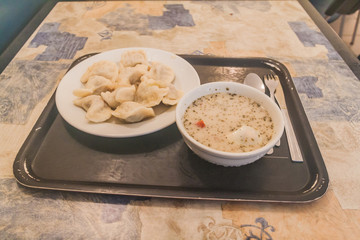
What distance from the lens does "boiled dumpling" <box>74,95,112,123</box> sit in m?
1.16

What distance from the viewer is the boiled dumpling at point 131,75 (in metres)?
1.40

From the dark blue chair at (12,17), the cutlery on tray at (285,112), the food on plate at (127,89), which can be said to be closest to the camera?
the cutlery on tray at (285,112)

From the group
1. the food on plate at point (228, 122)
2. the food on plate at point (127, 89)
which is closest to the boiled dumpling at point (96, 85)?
the food on plate at point (127, 89)

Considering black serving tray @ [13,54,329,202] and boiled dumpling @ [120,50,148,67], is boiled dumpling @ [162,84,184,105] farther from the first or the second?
boiled dumpling @ [120,50,148,67]

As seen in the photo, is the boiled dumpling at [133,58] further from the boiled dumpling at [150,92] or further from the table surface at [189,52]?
the table surface at [189,52]

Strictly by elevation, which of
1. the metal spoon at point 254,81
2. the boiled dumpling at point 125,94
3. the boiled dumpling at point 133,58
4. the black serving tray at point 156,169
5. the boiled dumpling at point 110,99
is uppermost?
the boiled dumpling at point 133,58

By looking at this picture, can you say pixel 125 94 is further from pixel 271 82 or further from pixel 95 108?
pixel 271 82

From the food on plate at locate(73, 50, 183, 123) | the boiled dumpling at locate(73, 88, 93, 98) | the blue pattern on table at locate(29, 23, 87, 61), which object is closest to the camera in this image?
the food on plate at locate(73, 50, 183, 123)

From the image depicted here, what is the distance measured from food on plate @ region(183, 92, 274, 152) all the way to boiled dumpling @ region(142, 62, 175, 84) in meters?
0.32

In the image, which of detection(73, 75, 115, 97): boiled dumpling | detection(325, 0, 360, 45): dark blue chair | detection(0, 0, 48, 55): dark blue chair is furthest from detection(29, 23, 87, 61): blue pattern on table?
detection(325, 0, 360, 45): dark blue chair

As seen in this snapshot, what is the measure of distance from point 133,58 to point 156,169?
0.73 metres

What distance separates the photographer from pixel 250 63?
1.57m

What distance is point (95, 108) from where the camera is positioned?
1194 millimetres

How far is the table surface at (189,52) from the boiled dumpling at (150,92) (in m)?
0.48
